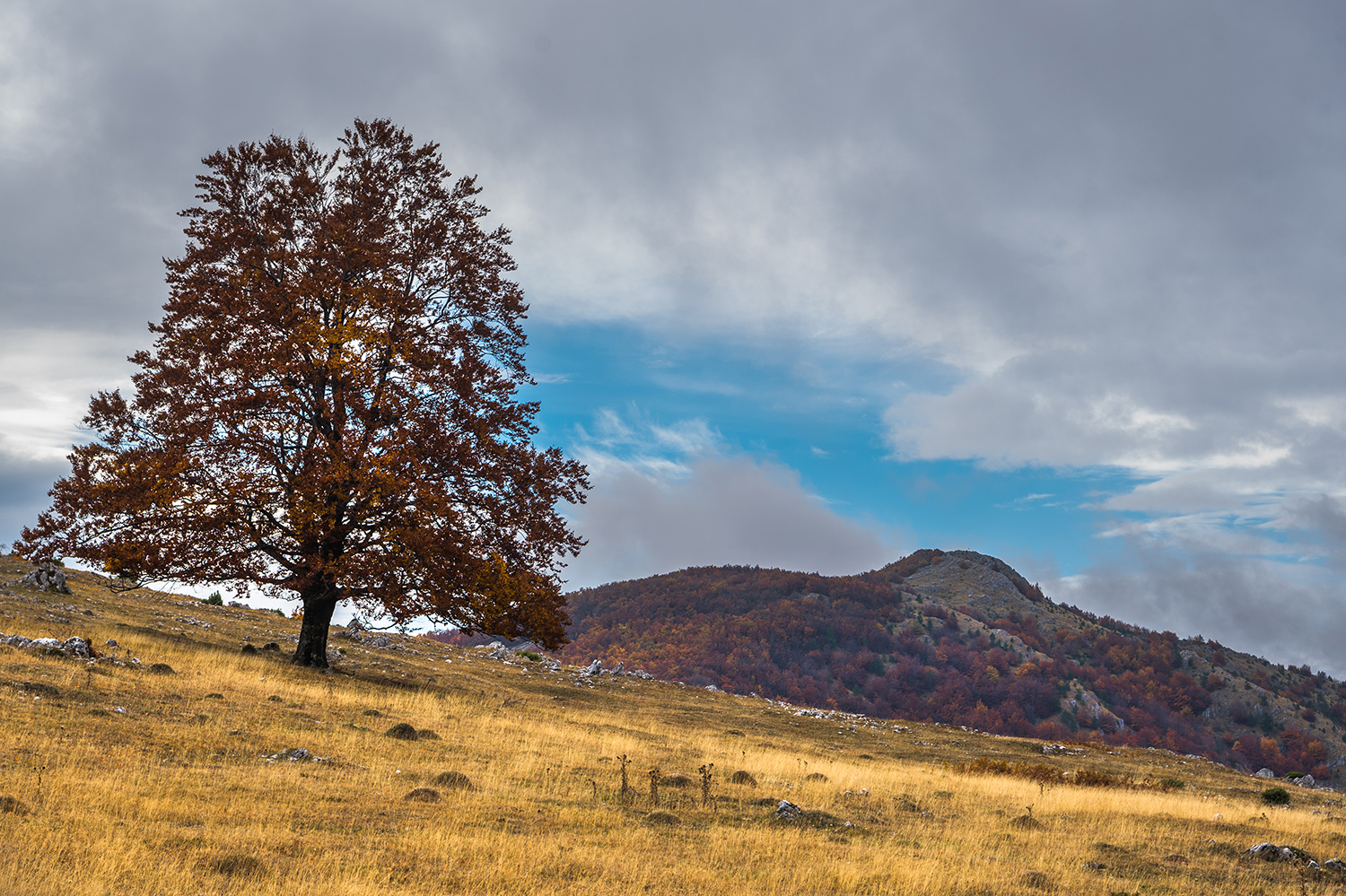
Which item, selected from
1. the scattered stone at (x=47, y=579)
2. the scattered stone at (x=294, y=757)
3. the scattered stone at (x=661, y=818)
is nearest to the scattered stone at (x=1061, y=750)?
the scattered stone at (x=661, y=818)

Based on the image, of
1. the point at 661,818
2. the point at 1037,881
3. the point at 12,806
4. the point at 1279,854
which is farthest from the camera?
the point at 1279,854

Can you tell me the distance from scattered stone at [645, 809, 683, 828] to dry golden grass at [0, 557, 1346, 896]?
4cm

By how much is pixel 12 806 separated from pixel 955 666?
501 feet

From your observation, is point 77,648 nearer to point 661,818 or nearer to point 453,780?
point 453,780

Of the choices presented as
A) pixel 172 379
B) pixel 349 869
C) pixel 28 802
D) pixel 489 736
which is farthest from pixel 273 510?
pixel 349 869

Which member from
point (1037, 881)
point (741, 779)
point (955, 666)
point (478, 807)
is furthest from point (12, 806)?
point (955, 666)

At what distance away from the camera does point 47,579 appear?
3114 cm

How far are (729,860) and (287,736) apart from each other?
8826mm

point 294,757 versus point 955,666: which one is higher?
point 955,666

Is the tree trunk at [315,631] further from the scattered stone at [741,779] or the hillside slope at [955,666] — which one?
the hillside slope at [955,666]

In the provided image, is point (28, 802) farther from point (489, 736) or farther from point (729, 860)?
point (489, 736)

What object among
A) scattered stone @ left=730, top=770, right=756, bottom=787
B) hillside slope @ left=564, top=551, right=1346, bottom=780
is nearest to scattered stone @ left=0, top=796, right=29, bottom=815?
scattered stone @ left=730, top=770, right=756, bottom=787

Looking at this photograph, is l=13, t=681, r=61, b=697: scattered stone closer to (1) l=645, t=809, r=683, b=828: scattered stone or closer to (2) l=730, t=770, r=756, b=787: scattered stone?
(1) l=645, t=809, r=683, b=828: scattered stone

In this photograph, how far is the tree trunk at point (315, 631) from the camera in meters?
25.3
